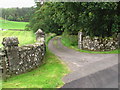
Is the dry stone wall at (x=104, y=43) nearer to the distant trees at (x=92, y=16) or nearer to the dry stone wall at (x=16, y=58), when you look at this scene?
the distant trees at (x=92, y=16)

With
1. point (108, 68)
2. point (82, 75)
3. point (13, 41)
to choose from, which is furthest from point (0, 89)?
point (108, 68)

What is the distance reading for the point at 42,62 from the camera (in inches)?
459

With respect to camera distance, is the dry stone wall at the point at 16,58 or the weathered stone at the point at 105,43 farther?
the weathered stone at the point at 105,43

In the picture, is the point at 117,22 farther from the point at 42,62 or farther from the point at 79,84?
the point at 79,84

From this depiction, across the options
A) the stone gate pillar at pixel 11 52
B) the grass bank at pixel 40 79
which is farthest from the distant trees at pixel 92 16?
the stone gate pillar at pixel 11 52

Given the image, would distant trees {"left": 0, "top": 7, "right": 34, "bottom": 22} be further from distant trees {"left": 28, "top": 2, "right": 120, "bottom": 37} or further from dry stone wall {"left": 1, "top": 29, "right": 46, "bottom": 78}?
distant trees {"left": 28, "top": 2, "right": 120, "bottom": 37}

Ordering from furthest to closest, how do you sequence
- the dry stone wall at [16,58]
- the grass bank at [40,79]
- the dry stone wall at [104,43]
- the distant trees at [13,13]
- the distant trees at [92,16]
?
the dry stone wall at [104,43]
the distant trees at [92,16]
the dry stone wall at [16,58]
the grass bank at [40,79]
the distant trees at [13,13]

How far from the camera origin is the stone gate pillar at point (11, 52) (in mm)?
8477

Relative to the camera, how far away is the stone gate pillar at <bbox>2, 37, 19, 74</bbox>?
8477 millimetres

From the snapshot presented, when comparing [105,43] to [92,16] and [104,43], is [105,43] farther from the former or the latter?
[92,16]

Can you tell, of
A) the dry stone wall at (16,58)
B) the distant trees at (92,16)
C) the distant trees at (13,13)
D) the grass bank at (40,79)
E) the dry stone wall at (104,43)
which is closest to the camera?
the distant trees at (13,13)

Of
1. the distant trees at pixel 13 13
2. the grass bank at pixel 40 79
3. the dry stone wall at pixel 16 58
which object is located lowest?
the grass bank at pixel 40 79

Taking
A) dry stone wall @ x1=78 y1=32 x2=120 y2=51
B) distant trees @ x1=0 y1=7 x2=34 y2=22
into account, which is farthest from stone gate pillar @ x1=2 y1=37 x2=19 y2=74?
dry stone wall @ x1=78 y1=32 x2=120 y2=51

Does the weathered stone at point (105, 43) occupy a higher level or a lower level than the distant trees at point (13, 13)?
lower
